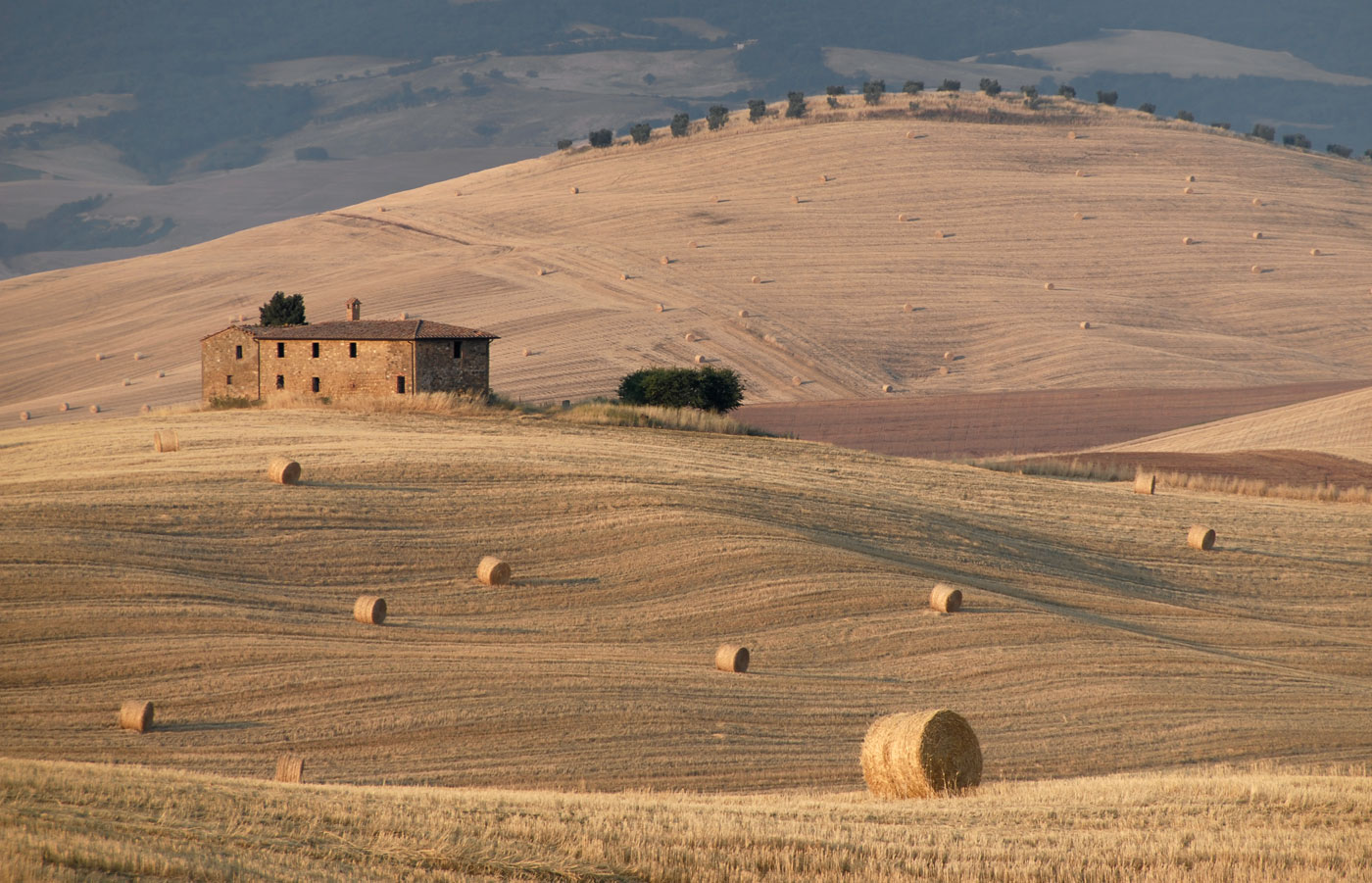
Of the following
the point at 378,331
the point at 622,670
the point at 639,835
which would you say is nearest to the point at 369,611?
the point at 622,670

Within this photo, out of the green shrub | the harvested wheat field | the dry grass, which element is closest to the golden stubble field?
the dry grass

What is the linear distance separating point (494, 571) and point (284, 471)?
674 cm

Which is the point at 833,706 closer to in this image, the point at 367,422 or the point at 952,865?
the point at 952,865

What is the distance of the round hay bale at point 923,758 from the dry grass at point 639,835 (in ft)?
7.58

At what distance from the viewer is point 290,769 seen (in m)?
20.8

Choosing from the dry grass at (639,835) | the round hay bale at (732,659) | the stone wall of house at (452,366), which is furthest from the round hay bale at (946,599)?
the stone wall of house at (452,366)

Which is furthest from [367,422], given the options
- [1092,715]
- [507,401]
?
[1092,715]

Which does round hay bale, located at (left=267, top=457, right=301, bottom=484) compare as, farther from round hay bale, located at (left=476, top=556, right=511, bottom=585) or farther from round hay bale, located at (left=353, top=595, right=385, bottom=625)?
round hay bale, located at (left=353, top=595, right=385, bottom=625)

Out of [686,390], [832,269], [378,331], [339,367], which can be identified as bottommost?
[686,390]

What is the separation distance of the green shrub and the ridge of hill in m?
15.2

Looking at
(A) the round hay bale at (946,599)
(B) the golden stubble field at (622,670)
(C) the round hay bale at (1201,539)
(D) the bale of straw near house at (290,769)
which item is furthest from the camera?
(C) the round hay bale at (1201,539)

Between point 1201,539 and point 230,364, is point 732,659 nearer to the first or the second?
point 1201,539

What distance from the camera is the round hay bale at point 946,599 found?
31297 millimetres

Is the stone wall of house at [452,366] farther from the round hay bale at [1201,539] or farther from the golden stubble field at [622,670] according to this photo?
the round hay bale at [1201,539]
